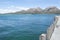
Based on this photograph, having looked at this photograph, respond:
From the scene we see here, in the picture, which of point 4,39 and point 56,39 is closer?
point 56,39

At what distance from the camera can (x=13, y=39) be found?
726 centimetres

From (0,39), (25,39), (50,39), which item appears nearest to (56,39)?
(50,39)

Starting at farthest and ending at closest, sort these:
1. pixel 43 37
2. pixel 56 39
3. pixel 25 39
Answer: pixel 25 39 → pixel 56 39 → pixel 43 37

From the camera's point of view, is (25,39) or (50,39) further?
(25,39)

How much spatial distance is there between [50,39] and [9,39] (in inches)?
211

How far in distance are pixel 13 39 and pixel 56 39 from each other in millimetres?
5367

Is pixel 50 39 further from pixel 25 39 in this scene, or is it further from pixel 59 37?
pixel 25 39

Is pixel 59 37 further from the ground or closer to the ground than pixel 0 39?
further from the ground

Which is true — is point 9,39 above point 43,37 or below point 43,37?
below

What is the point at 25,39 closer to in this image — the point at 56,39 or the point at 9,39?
the point at 9,39

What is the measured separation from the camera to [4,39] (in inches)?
Answer: 289

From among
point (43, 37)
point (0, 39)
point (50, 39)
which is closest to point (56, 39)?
point (50, 39)

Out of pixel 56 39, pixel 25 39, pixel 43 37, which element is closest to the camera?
pixel 43 37

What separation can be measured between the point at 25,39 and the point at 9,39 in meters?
0.78
